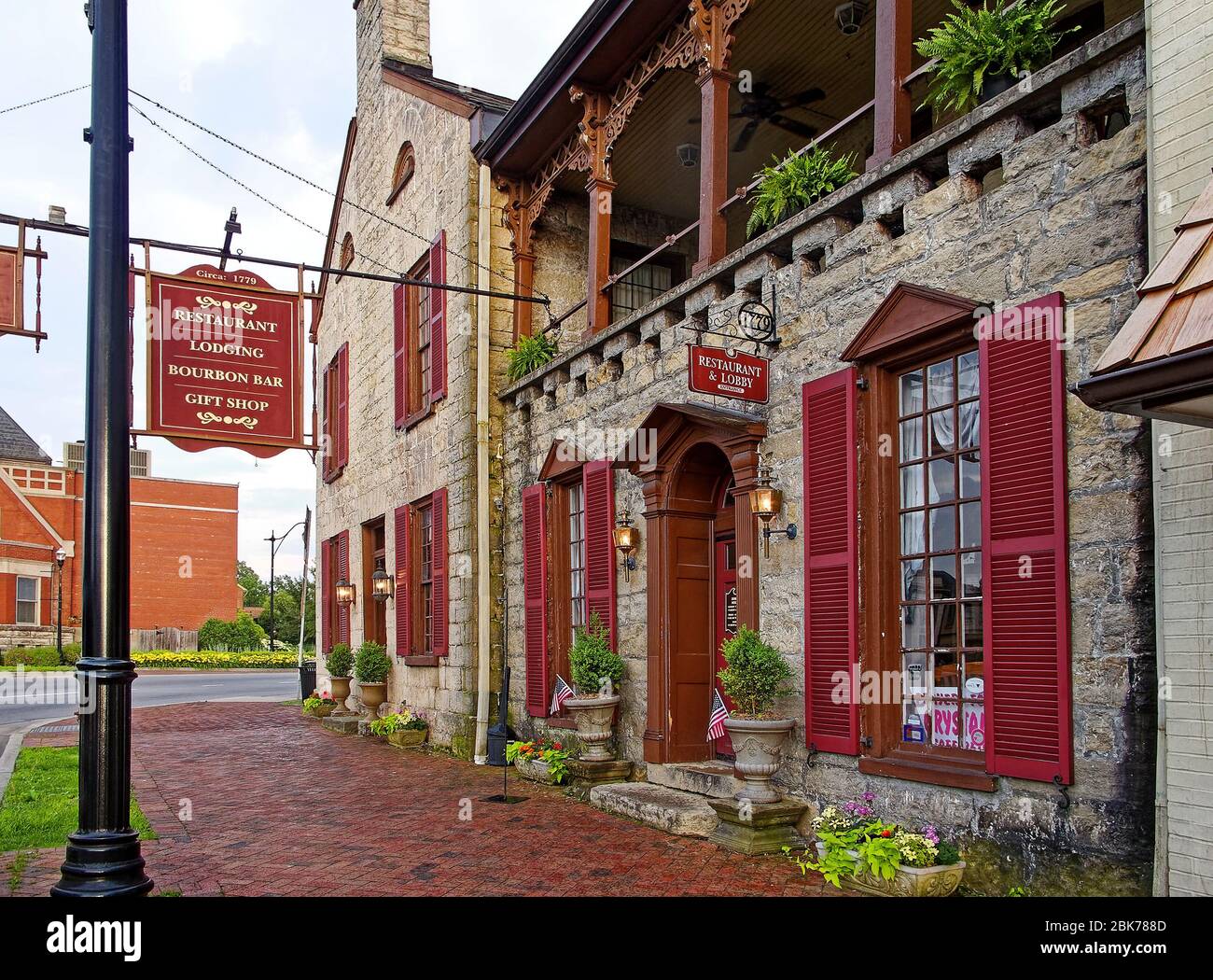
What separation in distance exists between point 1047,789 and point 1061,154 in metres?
3.25

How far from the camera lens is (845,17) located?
9.47 metres

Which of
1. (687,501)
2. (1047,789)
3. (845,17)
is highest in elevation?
(845,17)

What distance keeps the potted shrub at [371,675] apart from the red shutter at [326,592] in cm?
407

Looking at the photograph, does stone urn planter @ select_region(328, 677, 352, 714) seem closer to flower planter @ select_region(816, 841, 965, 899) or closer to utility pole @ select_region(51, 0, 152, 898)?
flower planter @ select_region(816, 841, 965, 899)

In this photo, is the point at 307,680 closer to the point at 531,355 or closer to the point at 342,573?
the point at 342,573

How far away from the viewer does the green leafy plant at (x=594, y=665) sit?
959cm

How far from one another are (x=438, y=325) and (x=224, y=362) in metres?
5.95

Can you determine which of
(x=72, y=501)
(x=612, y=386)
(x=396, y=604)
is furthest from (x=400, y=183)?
(x=72, y=501)

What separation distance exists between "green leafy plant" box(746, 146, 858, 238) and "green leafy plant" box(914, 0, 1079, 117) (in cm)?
117

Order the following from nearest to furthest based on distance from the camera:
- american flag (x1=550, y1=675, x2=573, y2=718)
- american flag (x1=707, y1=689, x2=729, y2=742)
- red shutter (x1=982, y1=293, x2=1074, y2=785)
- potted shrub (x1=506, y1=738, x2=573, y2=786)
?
red shutter (x1=982, y1=293, x2=1074, y2=785) → american flag (x1=707, y1=689, x2=729, y2=742) → potted shrub (x1=506, y1=738, x2=573, y2=786) → american flag (x1=550, y1=675, x2=573, y2=718)

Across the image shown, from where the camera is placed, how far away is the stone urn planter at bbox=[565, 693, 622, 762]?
31.3 feet

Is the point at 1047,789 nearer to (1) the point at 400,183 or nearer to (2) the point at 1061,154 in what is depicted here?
(2) the point at 1061,154

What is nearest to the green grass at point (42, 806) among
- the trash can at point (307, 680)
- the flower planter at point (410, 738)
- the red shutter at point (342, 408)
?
the flower planter at point (410, 738)

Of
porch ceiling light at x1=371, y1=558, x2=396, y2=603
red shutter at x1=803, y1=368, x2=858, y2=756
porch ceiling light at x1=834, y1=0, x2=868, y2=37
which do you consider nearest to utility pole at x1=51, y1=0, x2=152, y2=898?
red shutter at x1=803, y1=368, x2=858, y2=756
